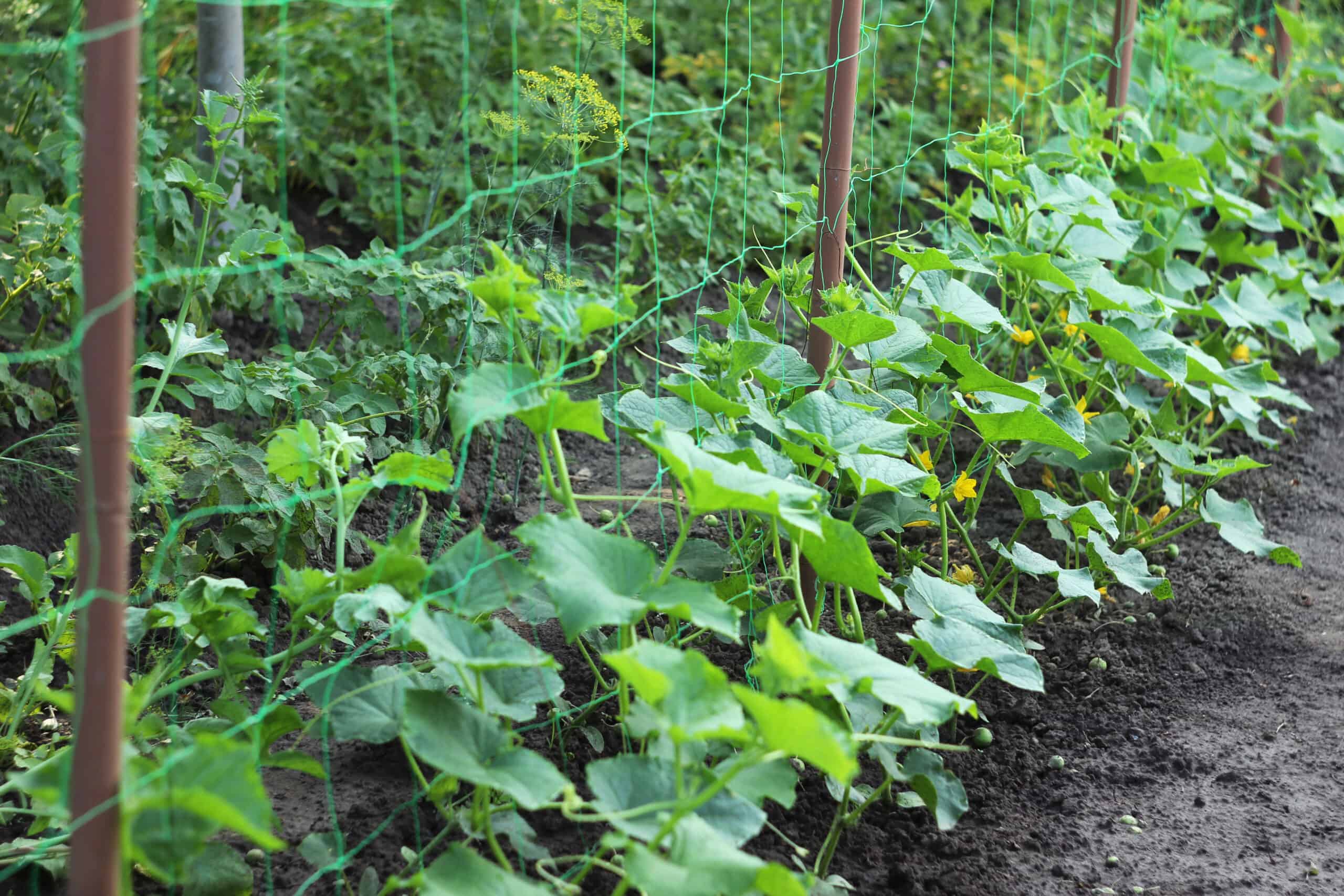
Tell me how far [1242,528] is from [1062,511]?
2.30ft

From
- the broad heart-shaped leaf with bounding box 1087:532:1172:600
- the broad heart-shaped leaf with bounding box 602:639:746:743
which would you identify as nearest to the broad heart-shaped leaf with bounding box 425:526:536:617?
the broad heart-shaped leaf with bounding box 602:639:746:743

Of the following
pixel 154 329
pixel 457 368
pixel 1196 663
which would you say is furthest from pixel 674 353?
pixel 1196 663

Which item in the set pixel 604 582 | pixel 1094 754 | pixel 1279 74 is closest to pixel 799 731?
pixel 604 582

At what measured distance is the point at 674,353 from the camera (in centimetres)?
400

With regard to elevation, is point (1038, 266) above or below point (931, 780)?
above

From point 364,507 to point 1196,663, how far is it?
2.01 m

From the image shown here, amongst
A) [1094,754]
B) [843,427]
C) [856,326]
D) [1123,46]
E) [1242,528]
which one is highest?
[1123,46]

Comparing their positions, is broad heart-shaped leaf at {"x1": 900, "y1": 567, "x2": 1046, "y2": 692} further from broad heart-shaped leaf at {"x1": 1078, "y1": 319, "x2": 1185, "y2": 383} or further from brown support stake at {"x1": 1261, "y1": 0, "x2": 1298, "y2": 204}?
brown support stake at {"x1": 1261, "y1": 0, "x2": 1298, "y2": 204}

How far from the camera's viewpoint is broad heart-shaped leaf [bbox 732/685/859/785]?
1416mm

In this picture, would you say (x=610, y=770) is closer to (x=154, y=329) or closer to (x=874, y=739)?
(x=874, y=739)

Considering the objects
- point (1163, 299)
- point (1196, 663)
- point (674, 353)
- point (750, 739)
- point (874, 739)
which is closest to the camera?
point (750, 739)

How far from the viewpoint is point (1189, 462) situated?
3055 millimetres

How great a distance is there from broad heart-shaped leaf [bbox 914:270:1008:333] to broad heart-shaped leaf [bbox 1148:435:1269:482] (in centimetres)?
65

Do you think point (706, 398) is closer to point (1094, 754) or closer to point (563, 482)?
point (563, 482)
